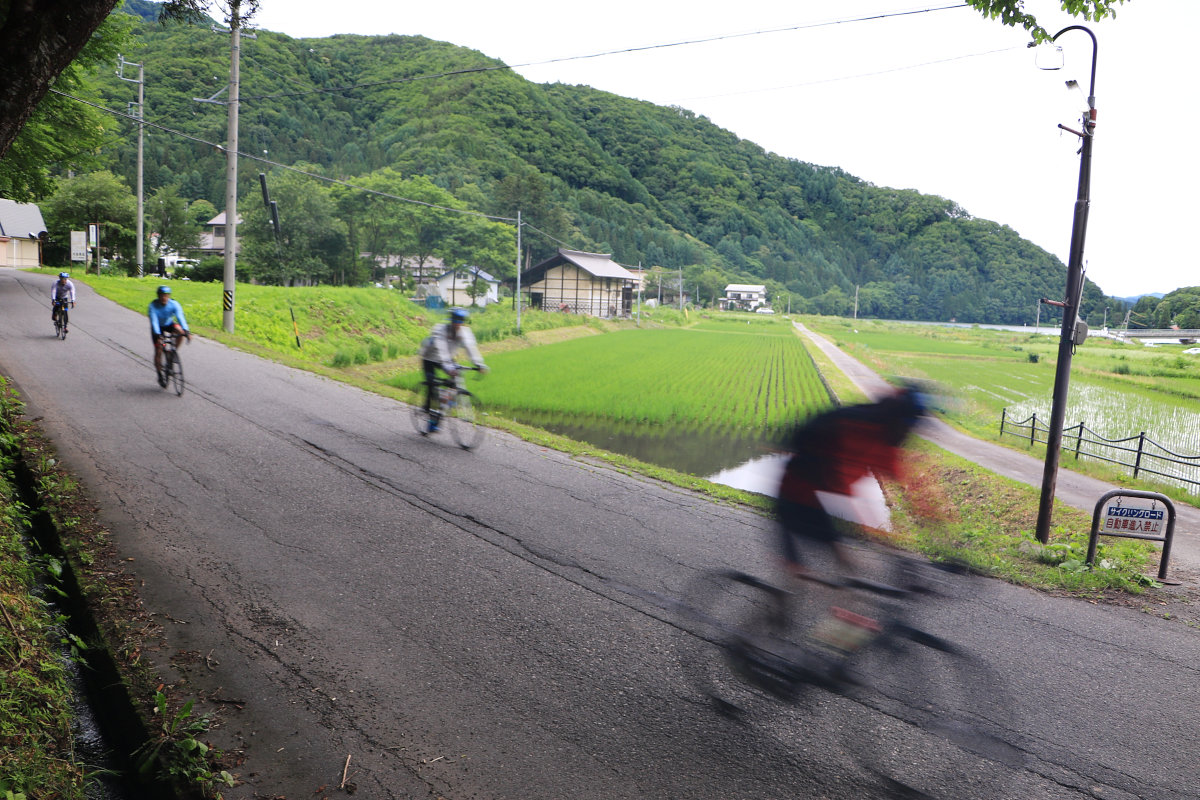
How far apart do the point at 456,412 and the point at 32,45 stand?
6.68 m

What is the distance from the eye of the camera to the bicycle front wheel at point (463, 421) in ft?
31.6

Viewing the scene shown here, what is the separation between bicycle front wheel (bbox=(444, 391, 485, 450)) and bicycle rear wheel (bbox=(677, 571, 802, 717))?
15.9ft

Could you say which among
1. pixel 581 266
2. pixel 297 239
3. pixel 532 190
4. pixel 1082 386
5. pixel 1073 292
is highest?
pixel 532 190

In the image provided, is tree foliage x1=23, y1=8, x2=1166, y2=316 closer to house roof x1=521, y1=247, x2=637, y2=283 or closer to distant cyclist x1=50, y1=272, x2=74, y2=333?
house roof x1=521, y1=247, x2=637, y2=283

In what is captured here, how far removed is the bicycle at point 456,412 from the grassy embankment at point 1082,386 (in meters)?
5.88

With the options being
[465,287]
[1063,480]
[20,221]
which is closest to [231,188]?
[1063,480]

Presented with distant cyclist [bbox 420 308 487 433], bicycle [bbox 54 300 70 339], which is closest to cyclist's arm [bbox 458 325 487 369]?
distant cyclist [bbox 420 308 487 433]

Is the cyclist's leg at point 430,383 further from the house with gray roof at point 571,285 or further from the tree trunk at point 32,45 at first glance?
the house with gray roof at point 571,285

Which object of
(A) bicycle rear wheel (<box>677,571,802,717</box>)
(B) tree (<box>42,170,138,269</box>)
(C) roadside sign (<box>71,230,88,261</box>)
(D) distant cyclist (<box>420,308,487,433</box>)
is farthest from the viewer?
(B) tree (<box>42,170,138,269</box>)

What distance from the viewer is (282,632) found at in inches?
166

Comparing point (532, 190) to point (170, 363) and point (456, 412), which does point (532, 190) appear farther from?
point (456, 412)

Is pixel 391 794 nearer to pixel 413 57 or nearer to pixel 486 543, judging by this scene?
pixel 486 543

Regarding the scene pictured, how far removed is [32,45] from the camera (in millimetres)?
3248

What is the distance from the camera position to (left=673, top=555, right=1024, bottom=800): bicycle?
11.1 feet
